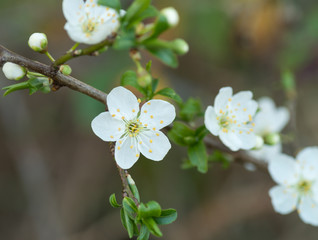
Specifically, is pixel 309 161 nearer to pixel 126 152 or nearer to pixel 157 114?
pixel 157 114

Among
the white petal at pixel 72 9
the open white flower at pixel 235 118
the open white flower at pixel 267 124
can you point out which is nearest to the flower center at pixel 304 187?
the open white flower at pixel 267 124

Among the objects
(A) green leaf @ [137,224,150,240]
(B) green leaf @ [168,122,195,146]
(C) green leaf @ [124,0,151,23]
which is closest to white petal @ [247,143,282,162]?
(B) green leaf @ [168,122,195,146]

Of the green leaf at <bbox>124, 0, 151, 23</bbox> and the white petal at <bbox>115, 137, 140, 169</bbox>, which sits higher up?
the green leaf at <bbox>124, 0, 151, 23</bbox>

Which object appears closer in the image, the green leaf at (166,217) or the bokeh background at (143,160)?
the green leaf at (166,217)

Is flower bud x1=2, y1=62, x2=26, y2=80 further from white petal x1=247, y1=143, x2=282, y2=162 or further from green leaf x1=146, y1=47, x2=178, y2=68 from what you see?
white petal x1=247, y1=143, x2=282, y2=162

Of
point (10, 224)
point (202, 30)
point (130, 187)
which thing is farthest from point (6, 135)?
point (130, 187)

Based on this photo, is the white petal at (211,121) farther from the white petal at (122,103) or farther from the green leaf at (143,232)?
the green leaf at (143,232)
